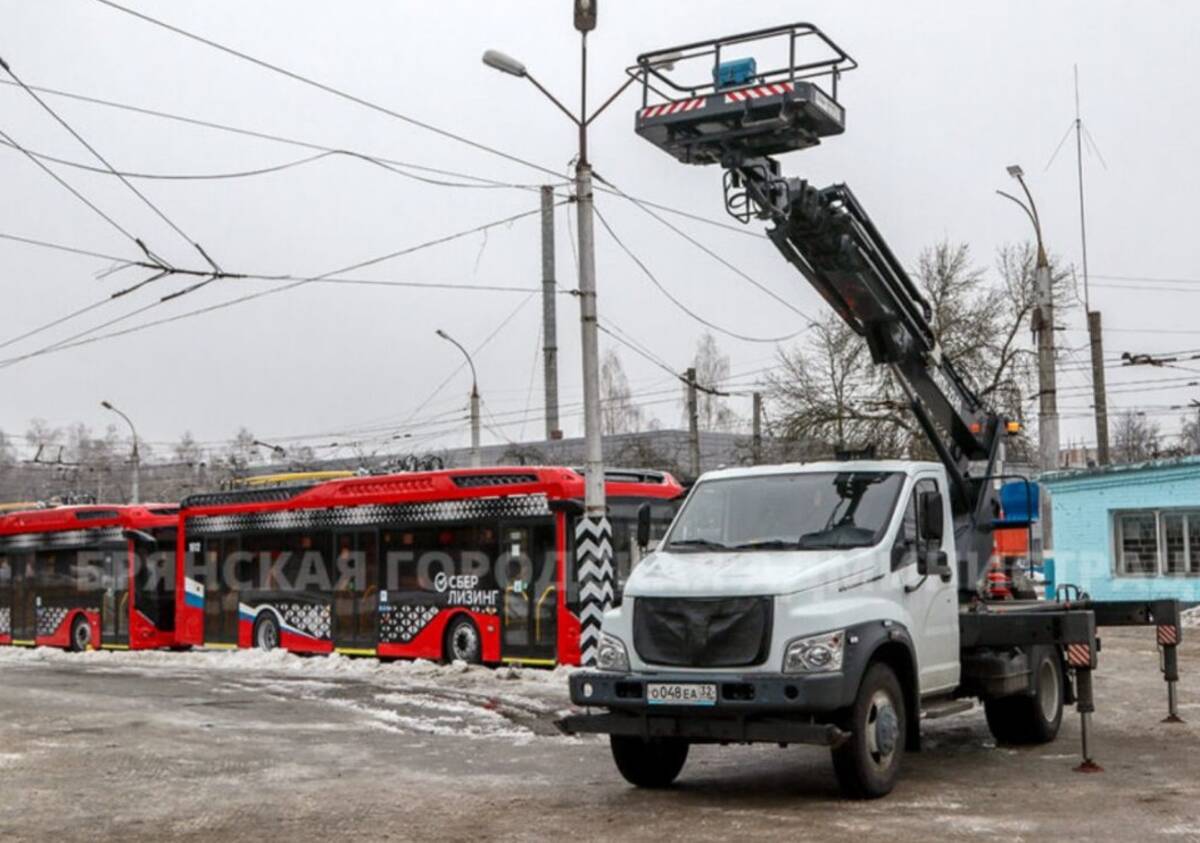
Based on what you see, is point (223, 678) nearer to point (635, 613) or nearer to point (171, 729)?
point (171, 729)

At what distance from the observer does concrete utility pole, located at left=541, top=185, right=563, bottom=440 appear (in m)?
50.2

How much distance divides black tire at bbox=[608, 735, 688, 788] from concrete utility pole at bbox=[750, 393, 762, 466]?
31.9 metres

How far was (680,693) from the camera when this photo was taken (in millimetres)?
9820

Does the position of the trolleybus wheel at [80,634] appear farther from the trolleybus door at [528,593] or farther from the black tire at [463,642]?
the trolleybus door at [528,593]

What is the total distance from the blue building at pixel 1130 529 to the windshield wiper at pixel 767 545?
72.8 feet

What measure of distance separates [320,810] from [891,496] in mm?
4729

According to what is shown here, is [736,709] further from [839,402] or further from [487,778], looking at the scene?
[839,402]

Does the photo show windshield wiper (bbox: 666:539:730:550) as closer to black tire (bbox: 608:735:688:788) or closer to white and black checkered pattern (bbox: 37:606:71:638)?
black tire (bbox: 608:735:688:788)

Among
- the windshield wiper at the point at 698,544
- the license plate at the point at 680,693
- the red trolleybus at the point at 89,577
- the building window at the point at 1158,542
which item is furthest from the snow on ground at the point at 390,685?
the building window at the point at 1158,542

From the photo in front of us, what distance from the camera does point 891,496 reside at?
11.1 m

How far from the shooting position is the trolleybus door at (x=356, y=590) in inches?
927

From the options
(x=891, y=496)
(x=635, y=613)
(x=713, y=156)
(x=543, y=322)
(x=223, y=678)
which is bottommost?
(x=223, y=678)

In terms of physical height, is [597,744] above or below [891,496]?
below

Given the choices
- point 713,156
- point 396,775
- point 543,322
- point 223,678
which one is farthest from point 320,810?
point 543,322
